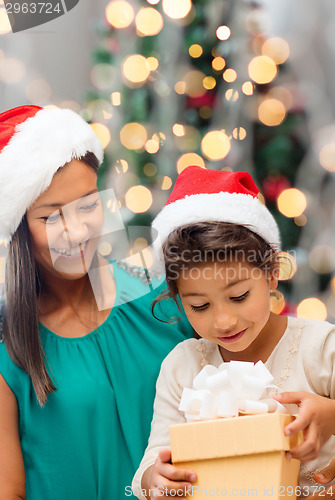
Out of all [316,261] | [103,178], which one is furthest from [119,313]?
[316,261]

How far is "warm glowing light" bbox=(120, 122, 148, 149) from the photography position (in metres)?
2.02

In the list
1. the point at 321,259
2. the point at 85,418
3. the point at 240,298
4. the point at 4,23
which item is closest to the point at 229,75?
the point at 321,259

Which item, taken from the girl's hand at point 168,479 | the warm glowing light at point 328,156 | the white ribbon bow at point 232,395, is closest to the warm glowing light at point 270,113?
the warm glowing light at point 328,156

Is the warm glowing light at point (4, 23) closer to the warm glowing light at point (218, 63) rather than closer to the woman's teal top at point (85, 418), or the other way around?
the warm glowing light at point (218, 63)

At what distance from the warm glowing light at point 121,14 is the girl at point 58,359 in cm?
87

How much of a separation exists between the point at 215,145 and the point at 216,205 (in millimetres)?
897

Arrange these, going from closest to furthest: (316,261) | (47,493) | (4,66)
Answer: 1. (47,493)
2. (316,261)
3. (4,66)

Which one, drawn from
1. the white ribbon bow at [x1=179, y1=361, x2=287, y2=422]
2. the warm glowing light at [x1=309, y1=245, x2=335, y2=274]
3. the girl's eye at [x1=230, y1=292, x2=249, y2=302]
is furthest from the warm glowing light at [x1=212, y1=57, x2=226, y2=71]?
the white ribbon bow at [x1=179, y1=361, x2=287, y2=422]

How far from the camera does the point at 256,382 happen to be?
0.90 metres

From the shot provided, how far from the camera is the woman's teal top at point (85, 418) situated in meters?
1.29

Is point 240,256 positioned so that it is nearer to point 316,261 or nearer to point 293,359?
point 293,359

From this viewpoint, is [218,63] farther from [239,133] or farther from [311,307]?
[311,307]

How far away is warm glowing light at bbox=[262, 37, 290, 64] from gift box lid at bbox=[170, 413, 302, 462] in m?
1.55

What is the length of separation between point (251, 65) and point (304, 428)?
4.89 ft
